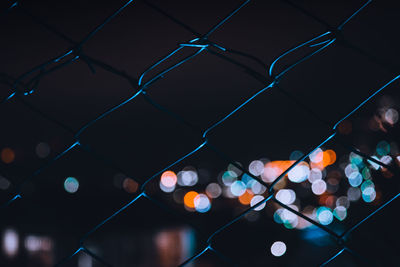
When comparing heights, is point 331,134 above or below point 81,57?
below

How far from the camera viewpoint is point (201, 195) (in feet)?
117

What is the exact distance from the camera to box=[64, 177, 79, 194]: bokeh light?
108ft

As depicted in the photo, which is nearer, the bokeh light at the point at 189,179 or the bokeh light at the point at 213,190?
the bokeh light at the point at 213,190

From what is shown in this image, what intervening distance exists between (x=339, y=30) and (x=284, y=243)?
30.7 feet

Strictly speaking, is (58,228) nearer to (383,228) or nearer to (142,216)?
(142,216)

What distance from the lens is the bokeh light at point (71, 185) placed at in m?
32.8

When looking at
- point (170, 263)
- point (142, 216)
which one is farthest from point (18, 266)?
Result: point (142, 216)

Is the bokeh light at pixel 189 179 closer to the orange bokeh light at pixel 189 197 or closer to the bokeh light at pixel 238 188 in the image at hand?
the orange bokeh light at pixel 189 197

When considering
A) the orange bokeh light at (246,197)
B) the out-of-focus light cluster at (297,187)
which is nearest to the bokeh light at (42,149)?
the out-of-focus light cluster at (297,187)

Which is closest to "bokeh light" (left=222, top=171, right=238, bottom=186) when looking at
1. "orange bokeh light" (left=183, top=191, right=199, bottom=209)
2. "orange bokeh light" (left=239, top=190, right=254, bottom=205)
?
"orange bokeh light" (left=239, top=190, right=254, bottom=205)

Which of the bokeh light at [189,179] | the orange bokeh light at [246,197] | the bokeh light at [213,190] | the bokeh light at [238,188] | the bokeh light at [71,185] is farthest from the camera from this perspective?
the bokeh light at [189,179]

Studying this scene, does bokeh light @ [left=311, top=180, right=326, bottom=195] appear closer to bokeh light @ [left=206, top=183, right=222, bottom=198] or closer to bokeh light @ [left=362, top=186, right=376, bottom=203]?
bokeh light @ [left=206, top=183, right=222, bottom=198]

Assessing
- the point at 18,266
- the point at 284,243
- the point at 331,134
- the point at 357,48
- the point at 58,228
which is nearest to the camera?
the point at 357,48

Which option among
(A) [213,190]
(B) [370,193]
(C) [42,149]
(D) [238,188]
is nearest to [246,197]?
(D) [238,188]
